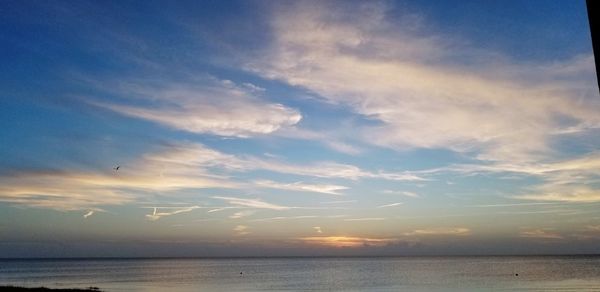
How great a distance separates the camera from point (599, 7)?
4215 millimetres

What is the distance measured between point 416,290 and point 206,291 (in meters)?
36.0

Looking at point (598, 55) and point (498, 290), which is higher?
point (598, 55)

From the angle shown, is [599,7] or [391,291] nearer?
[599,7]

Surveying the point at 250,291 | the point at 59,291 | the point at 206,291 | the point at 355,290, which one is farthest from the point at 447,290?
the point at 59,291

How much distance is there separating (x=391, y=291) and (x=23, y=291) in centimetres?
5612

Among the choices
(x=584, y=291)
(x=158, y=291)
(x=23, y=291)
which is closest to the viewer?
(x=23, y=291)

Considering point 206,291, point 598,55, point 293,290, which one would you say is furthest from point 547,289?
point 598,55

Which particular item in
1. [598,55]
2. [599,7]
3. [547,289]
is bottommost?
[547,289]

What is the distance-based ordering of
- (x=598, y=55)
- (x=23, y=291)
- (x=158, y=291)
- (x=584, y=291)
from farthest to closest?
(x=158, y=291) → (x=584, y=291) → (x=23, y=291) → (x=598, y=55)

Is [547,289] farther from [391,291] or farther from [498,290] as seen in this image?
[391,291]

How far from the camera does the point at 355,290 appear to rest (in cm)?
8638

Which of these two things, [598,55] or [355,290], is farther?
[355,290]

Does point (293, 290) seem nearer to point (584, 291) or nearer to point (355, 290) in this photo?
point (355, 290)

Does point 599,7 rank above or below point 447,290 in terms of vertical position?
above
